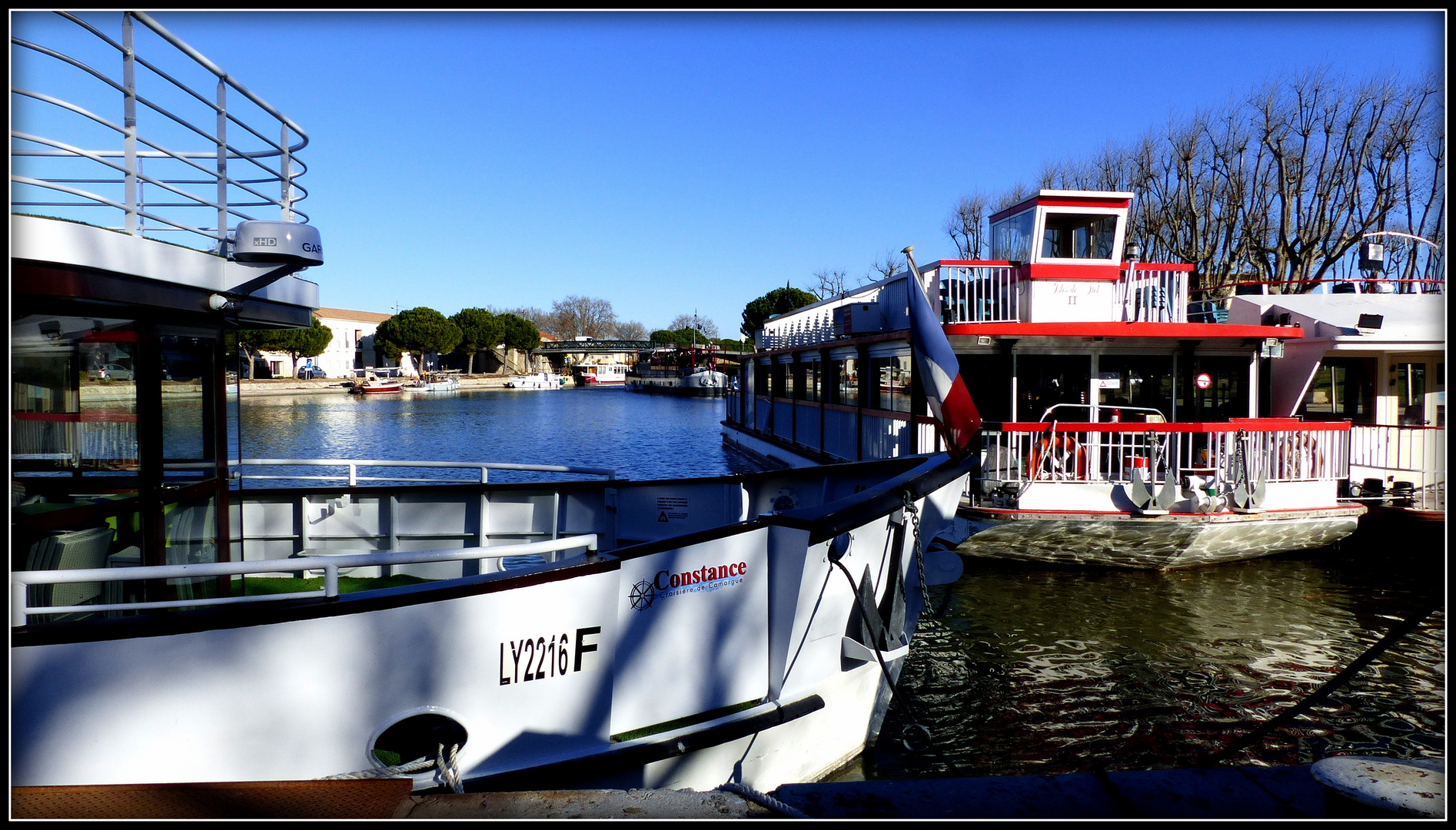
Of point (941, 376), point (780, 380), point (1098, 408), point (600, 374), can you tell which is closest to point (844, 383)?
point (1098, 408)

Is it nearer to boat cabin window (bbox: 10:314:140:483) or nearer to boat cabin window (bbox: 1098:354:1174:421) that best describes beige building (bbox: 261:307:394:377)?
boat cabin window (bbox: 1098:354:1174:421)

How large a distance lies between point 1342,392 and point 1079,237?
263 inches

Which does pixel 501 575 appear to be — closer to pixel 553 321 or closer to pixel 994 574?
pixel 994 574

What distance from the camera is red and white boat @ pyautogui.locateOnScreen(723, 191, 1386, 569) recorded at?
1167cm

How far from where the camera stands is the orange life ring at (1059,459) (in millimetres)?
11773

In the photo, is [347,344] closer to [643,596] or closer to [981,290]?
[981,290]

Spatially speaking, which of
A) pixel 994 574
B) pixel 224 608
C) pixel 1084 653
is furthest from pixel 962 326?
pixel 224 608

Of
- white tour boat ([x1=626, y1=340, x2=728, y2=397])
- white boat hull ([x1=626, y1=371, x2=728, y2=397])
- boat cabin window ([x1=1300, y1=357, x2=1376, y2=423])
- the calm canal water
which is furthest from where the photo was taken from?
white tour boat ([x1=626, y1=340, x2=728, y2=397])

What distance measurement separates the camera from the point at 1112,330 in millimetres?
12336

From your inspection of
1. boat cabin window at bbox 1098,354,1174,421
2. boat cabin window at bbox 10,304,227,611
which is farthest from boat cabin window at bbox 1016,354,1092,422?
boat cabin window at bbox 10,304,227,611

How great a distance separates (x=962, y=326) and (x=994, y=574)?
3480 mm

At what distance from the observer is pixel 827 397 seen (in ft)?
58.5

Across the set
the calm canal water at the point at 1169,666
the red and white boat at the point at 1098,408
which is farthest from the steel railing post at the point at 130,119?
the red and white boat at the point at 1098,408

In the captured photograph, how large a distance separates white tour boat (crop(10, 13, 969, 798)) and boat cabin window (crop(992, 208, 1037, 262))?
8.08 metres
